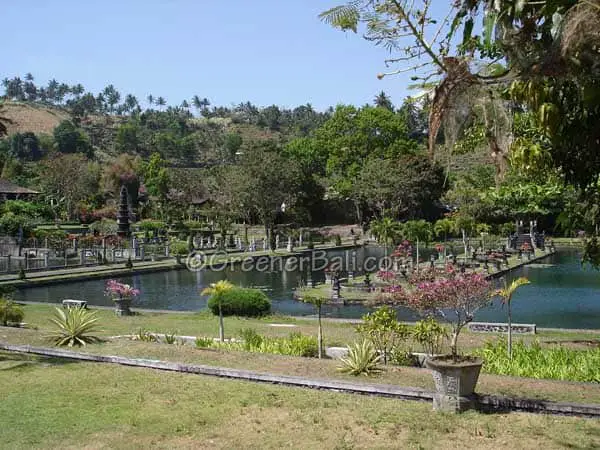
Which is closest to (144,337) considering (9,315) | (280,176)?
(9,315)

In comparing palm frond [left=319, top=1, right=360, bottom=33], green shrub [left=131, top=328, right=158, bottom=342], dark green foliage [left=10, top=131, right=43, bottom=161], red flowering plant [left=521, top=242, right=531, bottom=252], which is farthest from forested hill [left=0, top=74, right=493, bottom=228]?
palm frond [left=319, top=1, right=360, bottom=33]

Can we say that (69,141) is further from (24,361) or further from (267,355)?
(267,355)

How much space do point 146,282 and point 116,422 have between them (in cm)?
2452

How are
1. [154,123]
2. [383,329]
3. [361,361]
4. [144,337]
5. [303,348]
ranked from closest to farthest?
1. [361,361]
2. [383,329]
3. [303,348]
4. [144,337]
5. [154,123]

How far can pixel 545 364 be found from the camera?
9234 mm

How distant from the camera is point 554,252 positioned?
42.3 meters

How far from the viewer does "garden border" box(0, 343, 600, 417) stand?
694cm

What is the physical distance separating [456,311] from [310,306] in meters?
14.2

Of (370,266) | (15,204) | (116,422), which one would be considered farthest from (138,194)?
(116,422)

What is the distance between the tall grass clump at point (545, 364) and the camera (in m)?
8.65

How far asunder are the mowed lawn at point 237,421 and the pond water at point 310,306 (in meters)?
11.1

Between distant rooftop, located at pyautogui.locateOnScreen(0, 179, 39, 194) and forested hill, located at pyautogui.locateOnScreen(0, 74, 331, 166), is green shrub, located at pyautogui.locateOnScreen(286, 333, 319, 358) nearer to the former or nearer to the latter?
distant rooftop, located at pyautogui.locateOnScreen(0, 179, 39, 194)

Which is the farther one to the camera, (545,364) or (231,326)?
(231,326)

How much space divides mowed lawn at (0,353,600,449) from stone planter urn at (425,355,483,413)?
15 centimetres
